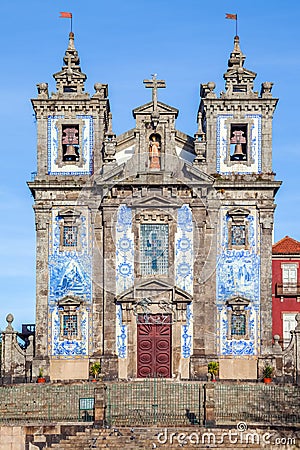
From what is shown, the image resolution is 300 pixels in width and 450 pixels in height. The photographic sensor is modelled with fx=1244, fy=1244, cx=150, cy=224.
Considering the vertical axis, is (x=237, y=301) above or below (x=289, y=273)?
below

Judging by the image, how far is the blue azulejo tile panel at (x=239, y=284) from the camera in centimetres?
5034

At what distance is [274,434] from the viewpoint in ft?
128

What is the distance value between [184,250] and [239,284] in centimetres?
265

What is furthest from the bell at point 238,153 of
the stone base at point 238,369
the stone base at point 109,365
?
the stone base at point 109,365

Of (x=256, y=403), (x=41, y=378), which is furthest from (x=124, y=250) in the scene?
(x=256, y=403)

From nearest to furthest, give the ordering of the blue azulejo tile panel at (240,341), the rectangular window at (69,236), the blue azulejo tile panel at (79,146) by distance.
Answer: the blue azulejo tile panel at (240,341) → the rectangular window at (69,236) → the blue azulejo tile panel at (79,146)

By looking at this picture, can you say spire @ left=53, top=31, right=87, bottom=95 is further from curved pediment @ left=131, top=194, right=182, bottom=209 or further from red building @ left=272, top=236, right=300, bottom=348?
red building @ left=272, top=236, right=300, bottom=348

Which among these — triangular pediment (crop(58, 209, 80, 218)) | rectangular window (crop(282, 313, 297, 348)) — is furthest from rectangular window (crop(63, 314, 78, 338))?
rectangular window (crop(282, 313, 297, 348))

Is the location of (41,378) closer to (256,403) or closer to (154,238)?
(154,238)

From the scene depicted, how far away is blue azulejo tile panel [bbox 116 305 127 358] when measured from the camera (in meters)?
50.0

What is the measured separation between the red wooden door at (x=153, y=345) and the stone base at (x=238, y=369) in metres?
2.19

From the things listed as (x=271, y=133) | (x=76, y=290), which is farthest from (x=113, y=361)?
(x=271, y=133)

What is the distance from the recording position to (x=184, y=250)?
166 feet

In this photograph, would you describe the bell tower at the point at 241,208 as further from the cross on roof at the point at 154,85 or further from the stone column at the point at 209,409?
the stone column at the point at 209,409
